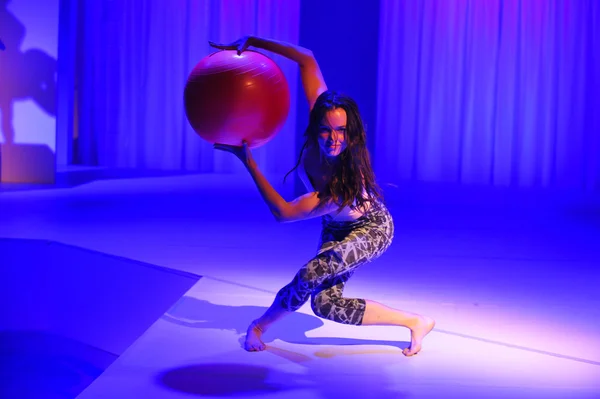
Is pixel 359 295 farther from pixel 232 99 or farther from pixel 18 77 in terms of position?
pixel 18 77

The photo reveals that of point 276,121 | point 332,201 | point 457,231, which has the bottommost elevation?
point 457,231

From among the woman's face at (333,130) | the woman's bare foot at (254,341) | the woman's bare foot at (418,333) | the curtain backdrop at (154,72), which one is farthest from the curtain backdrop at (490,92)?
the woman's face at (333,130)

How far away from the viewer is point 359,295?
3.56 meters

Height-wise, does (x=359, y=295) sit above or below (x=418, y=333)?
below

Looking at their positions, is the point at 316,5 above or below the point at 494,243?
above

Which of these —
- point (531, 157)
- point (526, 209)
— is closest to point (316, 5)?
point (526, 209)

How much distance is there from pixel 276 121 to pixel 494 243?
2.82 meters

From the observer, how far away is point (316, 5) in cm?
689

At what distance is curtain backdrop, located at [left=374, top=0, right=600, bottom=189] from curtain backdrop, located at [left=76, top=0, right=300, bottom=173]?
133 cm

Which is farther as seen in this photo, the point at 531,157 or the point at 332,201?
the point at 531,157

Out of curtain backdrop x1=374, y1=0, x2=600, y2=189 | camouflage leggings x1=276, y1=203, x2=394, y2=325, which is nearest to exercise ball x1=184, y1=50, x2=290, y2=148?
camouflage leggings x1=276, y1=203, x2=394, y2=325

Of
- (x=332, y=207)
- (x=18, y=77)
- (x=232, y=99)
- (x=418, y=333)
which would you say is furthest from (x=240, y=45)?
(x=18, y=77)

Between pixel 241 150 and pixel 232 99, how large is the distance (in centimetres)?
16

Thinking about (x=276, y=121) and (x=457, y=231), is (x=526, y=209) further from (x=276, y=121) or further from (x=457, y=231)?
(x=276, y=121)
